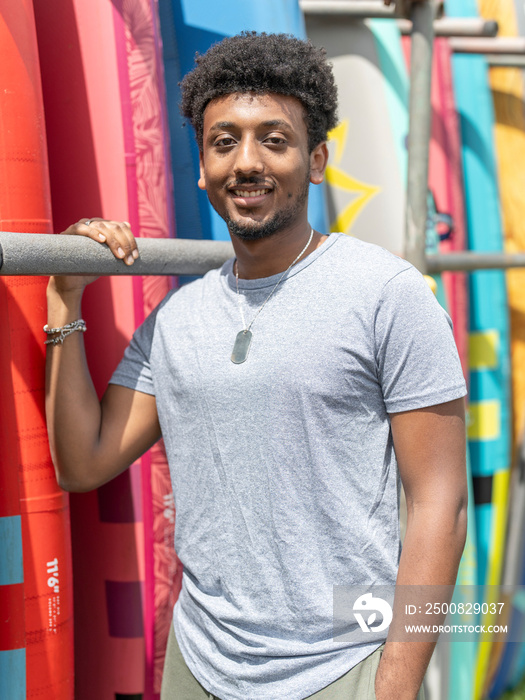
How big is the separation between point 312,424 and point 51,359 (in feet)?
1.81

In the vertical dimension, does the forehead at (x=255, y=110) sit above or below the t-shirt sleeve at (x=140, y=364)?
above

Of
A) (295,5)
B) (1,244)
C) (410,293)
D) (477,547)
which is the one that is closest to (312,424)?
(410,293)

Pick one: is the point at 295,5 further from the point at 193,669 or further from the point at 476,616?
the point at 476,616

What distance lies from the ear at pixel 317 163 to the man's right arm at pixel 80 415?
0.40 m

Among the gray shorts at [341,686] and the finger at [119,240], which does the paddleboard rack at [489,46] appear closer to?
the finger at [119,240]

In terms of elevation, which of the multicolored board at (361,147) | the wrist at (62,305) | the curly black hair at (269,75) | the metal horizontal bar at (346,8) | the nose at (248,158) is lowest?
the wrist at (62,305)

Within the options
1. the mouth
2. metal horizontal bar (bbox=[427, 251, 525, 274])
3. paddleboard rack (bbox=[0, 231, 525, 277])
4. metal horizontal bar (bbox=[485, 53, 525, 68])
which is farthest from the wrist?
metal horizontal bar (bbox=[485, 53, 525, 68])

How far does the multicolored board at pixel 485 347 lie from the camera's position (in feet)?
8.86

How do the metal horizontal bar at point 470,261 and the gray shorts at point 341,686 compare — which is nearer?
the gray shorts at point 341,686

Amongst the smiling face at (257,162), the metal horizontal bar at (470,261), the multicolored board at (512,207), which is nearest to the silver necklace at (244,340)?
the smiling face at (257,162)

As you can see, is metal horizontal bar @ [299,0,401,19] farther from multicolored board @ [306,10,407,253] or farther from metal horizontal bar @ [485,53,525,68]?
metal horizontal bar @ [485,53,525,68]

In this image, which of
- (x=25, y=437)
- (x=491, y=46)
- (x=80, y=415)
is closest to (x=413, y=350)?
(x=80, y=415)

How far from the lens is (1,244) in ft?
3.76

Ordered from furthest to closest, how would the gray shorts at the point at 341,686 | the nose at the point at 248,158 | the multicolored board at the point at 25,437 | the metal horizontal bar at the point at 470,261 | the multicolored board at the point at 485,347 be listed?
the multicolored board at the point at 485,347, the metal horizontal bar at the point at 470,261, the multicolored board at the point at 25,437, the nose at the point at 248,158, the gray shorts at the point at 341,686
